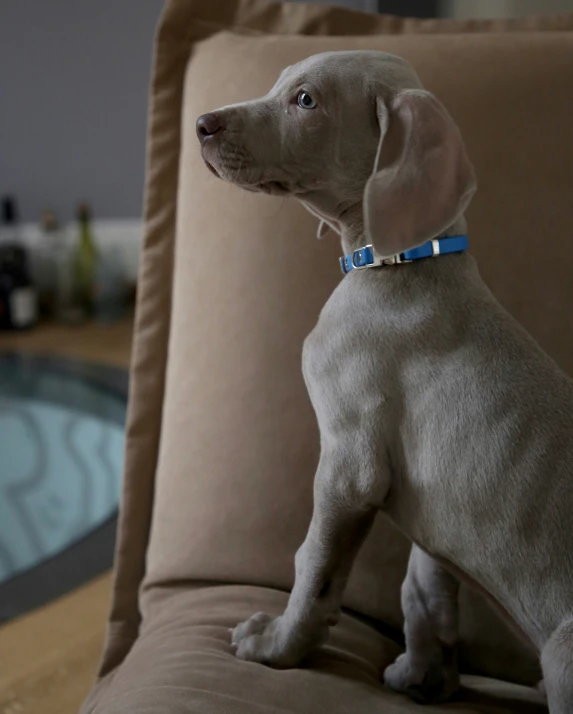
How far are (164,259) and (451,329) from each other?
1.44 feet

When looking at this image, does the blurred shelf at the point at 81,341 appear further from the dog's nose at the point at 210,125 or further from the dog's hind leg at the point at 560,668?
the dog's hind leg at the point at 560,668

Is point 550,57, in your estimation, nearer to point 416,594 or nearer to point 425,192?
point 425,192

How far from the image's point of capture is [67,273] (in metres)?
2.32

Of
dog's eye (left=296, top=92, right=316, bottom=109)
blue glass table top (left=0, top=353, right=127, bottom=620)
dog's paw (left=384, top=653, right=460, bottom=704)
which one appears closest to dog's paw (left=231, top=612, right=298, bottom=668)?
dog's paw (left=384, top=653, right=460, bottom=704)

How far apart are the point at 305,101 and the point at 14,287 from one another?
1.70 metres

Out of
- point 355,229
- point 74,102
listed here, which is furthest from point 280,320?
point 74,102

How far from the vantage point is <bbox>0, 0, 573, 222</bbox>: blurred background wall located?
2.30m

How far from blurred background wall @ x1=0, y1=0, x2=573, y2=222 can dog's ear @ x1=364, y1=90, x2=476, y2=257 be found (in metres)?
1.88

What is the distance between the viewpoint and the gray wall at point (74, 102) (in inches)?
90.6

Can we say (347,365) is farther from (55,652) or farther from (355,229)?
(55,652)

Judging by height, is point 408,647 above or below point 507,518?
below

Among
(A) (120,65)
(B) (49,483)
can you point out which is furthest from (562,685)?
(A) (120,65)

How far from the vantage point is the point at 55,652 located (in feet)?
3.33

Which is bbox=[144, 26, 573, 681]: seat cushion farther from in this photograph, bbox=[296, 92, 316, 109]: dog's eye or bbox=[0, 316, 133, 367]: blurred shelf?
bbox=[0, 316, 133, 367]: blurred shelf
